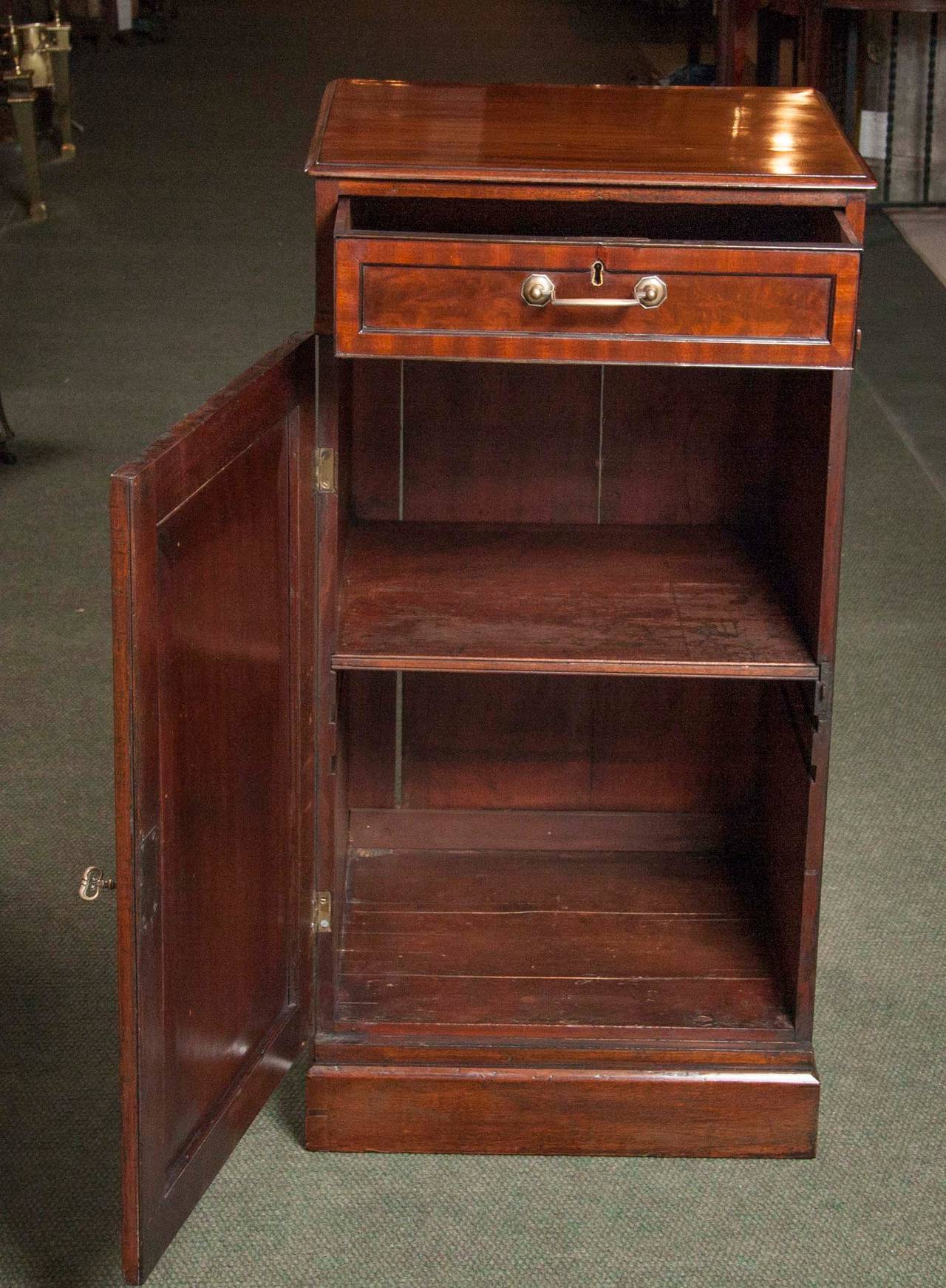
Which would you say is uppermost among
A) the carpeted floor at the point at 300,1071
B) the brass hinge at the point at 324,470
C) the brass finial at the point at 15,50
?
the brass finial at the point at 15,50

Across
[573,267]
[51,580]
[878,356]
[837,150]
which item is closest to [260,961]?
[573,267]

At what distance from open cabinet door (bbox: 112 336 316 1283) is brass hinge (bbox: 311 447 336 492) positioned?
1 cm

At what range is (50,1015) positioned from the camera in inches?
100

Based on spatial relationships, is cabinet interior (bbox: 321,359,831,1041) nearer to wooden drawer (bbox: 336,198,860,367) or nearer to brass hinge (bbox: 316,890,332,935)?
brass hinge (bbox: 316,890,332,935)

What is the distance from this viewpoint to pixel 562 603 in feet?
7.38

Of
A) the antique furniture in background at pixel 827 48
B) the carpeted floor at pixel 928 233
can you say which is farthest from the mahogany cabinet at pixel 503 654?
the antique furniture in background at pixel 827 48

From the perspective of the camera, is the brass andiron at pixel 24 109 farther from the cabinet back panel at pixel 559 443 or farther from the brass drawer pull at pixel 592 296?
the brass drawer pull at pixel 592 296

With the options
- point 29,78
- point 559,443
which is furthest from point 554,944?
point 29,78

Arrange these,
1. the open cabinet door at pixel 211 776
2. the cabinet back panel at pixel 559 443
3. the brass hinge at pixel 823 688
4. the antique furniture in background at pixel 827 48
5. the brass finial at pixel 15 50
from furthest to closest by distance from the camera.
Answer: the antique furniture in background at pixel 827 48 → the brass finial at pixel 15 50 → the cabinet back panel at pixel 559 443 → the brass hinge at pixel 823 688 → the open cabinet door at pixel 211 776

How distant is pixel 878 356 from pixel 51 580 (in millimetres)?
2964

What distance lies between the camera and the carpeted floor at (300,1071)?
2.11 meters

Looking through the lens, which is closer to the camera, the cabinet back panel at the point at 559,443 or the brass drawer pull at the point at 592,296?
the brass drawer pull at the point at 592,296

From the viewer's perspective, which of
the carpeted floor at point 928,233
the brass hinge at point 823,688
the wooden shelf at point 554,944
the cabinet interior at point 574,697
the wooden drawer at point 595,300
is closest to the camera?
the wooden drawer at point 595,300

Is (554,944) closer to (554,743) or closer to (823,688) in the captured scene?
(554,743)
